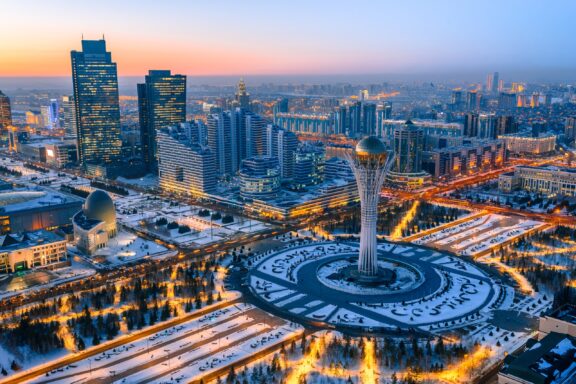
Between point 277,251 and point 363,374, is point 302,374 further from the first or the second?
point 277,251

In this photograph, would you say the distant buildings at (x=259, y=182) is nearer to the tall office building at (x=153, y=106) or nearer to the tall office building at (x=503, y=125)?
the tall office building at (x=153, y=106)

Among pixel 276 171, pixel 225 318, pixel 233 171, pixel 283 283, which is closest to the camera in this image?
pixel 225 318

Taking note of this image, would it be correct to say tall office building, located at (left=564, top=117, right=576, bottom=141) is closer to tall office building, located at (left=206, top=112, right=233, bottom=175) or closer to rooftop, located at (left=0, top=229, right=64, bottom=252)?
tall office building, located at (left=206, top=112, right=233, bottom=175)

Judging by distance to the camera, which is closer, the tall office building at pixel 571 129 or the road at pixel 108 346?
the road at pixel 108 346

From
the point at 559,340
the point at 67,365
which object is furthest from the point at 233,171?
the point at 559,340

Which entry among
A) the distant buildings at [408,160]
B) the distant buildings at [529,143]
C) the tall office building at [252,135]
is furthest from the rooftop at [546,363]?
the distant buildings at [529,143]

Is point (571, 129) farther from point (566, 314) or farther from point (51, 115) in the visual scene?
point (51, 115)
